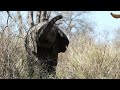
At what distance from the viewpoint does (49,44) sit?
5.80 metres

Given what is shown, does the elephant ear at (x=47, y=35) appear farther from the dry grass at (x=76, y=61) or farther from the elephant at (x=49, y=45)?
the dry grass at (x=76, y=61)

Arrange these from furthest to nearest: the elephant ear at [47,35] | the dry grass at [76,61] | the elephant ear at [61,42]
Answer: the elephant ear at [61,42] < the elephant ear at [47,35] < the dry grass at [76,61]

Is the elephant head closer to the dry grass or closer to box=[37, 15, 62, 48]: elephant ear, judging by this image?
box=[37, 15, 62, 48]: elephant ear

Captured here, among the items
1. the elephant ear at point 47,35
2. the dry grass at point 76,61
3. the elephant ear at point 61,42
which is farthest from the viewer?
the elephant ear at point 61,42

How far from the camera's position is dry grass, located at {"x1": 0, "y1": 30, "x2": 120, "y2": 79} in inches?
204

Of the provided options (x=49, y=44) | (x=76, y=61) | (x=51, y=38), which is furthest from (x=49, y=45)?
(x=76, y=61)

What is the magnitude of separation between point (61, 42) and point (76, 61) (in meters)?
0.47

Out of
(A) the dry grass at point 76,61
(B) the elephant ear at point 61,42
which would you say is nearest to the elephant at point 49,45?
(B) the elephant ear at point 61,42

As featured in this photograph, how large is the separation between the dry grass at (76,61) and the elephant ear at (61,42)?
270 mm

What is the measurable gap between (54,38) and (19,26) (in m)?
0.69

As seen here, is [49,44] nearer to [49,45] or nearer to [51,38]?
[49,45]

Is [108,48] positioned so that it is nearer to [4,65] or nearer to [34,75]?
[34,75]

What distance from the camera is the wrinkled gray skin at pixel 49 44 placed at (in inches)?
217
